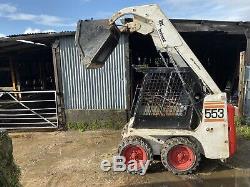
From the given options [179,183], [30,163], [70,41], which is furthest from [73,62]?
[179,183]

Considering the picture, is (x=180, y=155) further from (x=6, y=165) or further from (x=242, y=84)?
(x=242, y=84)

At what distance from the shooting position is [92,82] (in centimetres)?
1055

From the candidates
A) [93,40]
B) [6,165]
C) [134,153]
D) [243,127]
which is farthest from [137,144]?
[243,127]

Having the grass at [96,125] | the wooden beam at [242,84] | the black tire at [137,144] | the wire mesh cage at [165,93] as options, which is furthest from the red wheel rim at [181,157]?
the wooden beam at [242,84]

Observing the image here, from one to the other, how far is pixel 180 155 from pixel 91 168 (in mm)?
1980

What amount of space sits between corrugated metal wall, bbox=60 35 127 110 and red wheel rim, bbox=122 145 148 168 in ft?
12.8

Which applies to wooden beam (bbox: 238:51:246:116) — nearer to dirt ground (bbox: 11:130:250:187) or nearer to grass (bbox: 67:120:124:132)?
dirt ground (bbox: 11:130:250:187)

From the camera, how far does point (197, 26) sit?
998 cm

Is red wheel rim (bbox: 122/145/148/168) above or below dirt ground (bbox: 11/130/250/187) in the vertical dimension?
above

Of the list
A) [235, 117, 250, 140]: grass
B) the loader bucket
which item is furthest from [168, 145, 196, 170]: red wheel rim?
[235, 117, 250, 140]: grass

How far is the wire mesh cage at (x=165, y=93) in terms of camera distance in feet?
21.4

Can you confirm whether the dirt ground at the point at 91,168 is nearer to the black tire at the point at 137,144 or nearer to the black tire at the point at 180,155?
the black tire at the point at 180,155

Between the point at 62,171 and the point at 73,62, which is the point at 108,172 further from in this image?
the point at 73,62

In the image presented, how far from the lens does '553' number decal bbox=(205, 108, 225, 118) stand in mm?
6152
